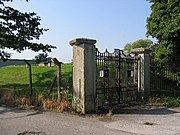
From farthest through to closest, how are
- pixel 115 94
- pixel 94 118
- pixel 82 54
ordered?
pixel 115 94 → pixel 82 54 → pixel 94 118

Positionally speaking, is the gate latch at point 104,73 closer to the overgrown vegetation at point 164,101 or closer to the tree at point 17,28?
the overgrown vegetation at point 164,101

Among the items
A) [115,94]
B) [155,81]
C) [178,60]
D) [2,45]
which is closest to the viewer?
[115,94]

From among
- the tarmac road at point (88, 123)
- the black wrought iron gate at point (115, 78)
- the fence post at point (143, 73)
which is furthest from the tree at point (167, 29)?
the tarmac road at point (88, 123)

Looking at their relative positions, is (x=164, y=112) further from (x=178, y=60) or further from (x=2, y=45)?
(x=2, y=45)

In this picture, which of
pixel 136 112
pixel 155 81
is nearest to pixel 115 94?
pixel 136 112

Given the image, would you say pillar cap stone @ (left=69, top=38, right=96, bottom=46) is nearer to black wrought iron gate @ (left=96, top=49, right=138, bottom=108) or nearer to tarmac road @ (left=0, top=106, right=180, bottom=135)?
black wrought iron gate @ (left=96, top=49, right=138, bottom=108)

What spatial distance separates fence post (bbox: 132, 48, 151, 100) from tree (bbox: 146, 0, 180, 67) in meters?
3.01

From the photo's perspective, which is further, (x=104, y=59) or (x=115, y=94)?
(x=115, y=94)

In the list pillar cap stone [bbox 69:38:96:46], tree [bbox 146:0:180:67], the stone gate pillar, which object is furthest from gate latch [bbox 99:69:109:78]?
tree [bbox 146:0:180:67]

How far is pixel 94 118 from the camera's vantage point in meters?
8.52

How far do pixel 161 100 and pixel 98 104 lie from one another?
407 cm

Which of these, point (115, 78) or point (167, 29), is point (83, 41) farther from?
point (167, 29)

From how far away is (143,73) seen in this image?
12359 millimetres

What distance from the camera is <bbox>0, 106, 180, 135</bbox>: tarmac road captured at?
6.79 meters
